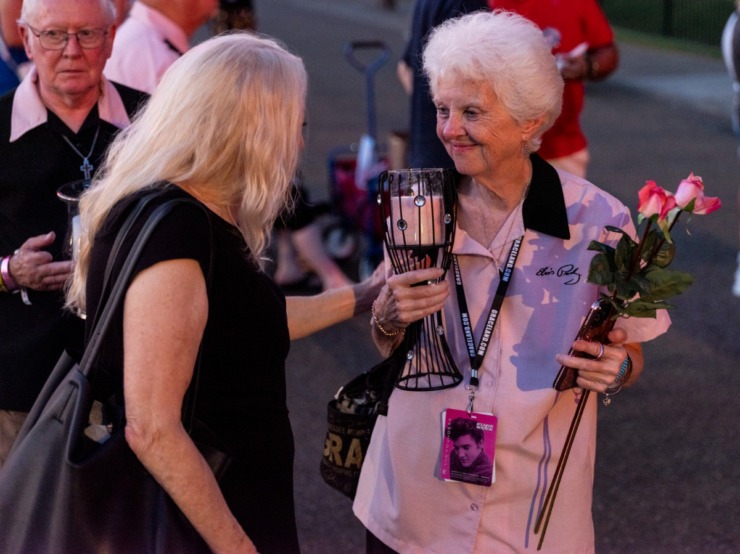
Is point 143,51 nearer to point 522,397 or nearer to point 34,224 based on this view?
point 34,224

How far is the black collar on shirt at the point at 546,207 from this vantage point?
9.30 ft

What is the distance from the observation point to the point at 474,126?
279 cm

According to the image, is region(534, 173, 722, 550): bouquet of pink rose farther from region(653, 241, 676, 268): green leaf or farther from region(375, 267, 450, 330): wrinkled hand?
region(375, 267, 450, 330): wrinkled hand

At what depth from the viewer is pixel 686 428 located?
562 cm

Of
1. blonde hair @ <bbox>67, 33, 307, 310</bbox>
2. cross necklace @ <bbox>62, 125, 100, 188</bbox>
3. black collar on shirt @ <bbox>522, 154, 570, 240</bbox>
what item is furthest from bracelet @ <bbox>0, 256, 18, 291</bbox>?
black collar on shirt @ <bbox>522, 154, 570, 240</bbox>

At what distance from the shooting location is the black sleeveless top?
2336 mm

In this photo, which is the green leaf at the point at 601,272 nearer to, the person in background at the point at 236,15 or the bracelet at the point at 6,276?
the bracelet at the point at 6,276

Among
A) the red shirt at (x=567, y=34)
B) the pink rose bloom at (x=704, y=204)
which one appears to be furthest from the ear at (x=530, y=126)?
the red shirt at (x=567, y=34)

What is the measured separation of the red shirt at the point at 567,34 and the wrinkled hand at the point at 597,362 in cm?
282

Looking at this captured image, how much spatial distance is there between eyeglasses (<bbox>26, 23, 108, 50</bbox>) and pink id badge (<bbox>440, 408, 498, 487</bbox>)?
153 cm

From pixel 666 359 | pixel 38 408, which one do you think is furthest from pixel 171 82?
pixel 666 359

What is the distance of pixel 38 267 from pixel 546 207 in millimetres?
1319

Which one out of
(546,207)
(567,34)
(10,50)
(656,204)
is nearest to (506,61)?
(546,207)

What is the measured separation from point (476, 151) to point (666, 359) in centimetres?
397
